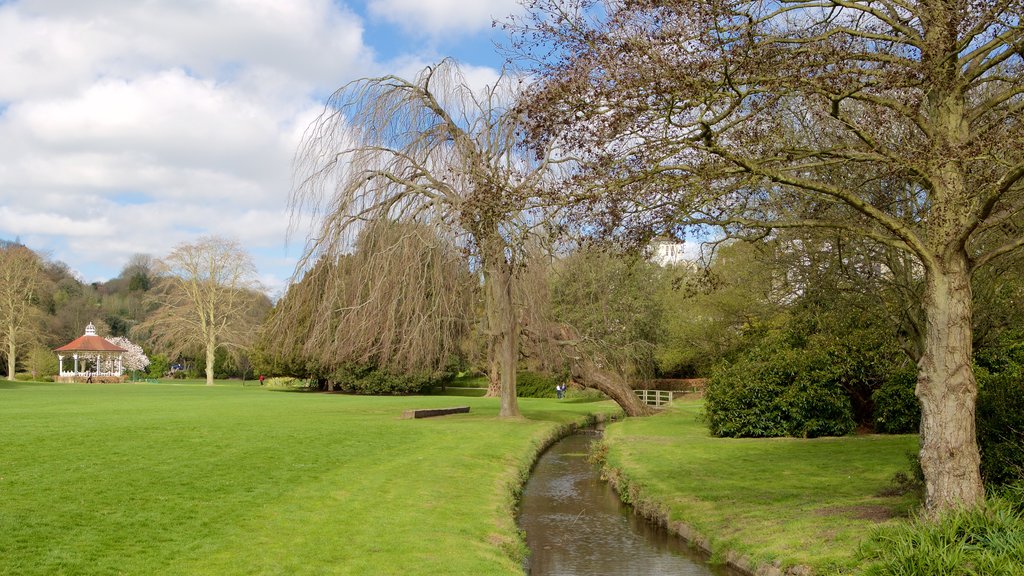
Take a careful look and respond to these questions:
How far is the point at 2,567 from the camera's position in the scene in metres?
7.92

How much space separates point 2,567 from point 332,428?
14736mm

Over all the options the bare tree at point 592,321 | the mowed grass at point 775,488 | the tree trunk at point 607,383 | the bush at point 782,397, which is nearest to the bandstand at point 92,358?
the bare tree at point 592,321

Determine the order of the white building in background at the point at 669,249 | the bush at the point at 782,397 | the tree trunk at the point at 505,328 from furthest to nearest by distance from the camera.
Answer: the tree trunk at the point at 505,328
the bush at the point at 782,397
the white building in background at the point at 669,249

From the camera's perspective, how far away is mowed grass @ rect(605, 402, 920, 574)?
9938 millimetres

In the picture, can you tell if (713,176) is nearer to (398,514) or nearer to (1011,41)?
(1011,41)

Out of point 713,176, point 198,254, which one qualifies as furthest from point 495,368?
point 713,176

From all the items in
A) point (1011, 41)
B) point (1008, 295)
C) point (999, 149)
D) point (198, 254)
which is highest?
point (198, 254)

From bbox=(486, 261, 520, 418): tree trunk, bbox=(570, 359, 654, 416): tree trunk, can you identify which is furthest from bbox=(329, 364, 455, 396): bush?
bbox=(486, 261, 520, 418): tree trunk

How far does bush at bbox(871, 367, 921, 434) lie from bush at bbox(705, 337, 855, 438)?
33.2 inches

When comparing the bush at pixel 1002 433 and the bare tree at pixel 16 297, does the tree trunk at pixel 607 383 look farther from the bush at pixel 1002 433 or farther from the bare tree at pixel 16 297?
the bare tree at pixel 16 297

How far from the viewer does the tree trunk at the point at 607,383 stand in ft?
102

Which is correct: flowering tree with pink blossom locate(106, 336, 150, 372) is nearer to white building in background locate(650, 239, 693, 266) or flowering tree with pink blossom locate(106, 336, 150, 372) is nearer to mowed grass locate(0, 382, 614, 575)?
white building in background locate(650, 239, 693, 266)

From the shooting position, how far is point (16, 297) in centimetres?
6350

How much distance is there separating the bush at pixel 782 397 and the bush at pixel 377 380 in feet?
101
